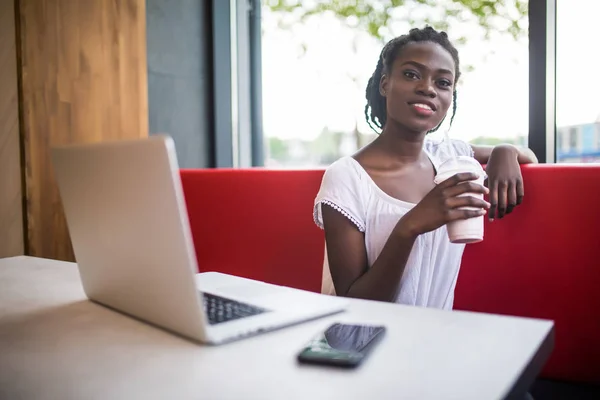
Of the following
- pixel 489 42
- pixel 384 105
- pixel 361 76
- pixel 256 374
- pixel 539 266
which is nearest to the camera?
pixel 256 374

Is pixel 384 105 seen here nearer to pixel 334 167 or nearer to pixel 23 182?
pixel 334 167

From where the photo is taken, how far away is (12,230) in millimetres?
1896

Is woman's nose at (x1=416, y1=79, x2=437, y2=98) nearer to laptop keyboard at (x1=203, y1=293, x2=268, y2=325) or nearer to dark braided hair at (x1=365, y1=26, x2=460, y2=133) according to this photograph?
dark braided hair at (x1=365, y1=26, x2=460, y2=133)

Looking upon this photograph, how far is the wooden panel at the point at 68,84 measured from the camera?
192cm

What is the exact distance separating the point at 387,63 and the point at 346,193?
0.41 m

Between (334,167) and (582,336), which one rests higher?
(334,167)

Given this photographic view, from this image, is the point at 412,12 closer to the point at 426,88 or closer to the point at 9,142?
A: the point at 426,88

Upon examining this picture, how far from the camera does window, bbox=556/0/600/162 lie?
2.01 m

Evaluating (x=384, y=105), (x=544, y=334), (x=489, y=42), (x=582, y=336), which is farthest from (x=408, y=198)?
(x=489, y=42)

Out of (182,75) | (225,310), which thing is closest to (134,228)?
(225,310)

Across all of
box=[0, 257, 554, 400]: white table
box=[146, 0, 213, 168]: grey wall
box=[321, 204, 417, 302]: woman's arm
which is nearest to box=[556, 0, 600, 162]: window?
box=[321, 204, 417, 302]: woman's arm

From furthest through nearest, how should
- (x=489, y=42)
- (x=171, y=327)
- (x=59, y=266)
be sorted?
(x=489, y=42) < (x=59, y=266) < (x=171, y=327)

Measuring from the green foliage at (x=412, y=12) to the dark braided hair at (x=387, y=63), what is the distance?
85 centimetres

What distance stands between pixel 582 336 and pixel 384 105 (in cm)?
81
